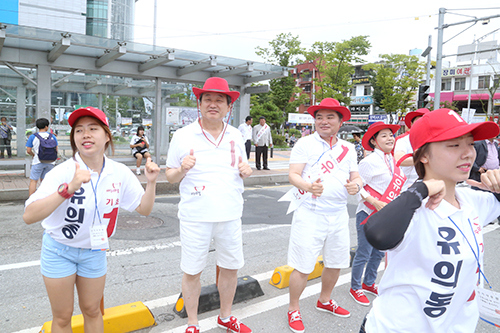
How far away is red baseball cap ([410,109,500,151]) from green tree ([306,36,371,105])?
31566 millimetres

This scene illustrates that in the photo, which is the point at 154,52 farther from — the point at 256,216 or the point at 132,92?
the point at 256,216

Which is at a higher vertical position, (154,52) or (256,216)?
(154,52)

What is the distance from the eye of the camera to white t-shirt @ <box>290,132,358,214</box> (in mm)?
3207

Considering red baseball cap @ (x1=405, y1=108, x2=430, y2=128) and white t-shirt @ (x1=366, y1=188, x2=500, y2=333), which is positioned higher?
red baseball cap @ (x1=405, y1=108, x2=430, y2=128)

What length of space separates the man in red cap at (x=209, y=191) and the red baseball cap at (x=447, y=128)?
1.53 meters

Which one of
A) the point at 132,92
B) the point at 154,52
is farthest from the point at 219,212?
the point at 132,92

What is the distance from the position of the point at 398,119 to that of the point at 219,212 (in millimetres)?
39274

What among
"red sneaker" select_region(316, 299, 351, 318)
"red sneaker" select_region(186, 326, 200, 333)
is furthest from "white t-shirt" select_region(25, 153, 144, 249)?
"red sneaker" select_region(316, 299, 351, 318)

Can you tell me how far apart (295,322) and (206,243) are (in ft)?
3.67

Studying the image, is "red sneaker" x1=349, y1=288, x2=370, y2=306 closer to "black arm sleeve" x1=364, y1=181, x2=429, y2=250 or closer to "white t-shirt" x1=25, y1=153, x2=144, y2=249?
"black arm sleeve" x1=364, y1=181, x2=429, y2=250

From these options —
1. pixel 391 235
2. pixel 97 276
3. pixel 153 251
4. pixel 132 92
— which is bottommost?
pixel 153 251

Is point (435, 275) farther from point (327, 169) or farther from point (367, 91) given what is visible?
point (367, 91)

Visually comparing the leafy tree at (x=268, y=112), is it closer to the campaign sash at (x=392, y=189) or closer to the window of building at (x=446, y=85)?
the window of building at (x=446, y=85)

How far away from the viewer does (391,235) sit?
59.6 inches
